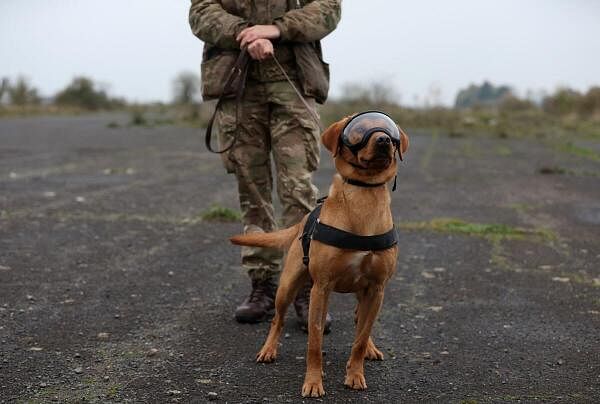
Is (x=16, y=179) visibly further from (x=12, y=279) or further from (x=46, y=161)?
(x=12, y=279)

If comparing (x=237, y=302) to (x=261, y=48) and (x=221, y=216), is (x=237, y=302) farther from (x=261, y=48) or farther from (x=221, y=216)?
(x=221, y=216)

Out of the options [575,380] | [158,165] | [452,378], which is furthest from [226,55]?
[158,165]

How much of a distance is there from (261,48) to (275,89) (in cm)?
35

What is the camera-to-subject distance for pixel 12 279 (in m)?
5.68

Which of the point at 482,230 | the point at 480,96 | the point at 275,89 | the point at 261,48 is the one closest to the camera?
the point at 261,48

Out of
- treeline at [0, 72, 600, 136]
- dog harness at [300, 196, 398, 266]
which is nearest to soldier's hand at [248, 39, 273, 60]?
dog harness at [300, 196, 398, 266]

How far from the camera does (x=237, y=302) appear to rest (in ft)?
17.5

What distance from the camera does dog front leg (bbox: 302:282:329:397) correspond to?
361 centimetres

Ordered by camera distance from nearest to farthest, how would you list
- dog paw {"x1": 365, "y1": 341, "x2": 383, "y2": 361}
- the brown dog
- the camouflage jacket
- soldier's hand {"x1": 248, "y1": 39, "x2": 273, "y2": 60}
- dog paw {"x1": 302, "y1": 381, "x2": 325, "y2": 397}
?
1. the brown dog
2. dog paw {"x1": 302, "y1": 381, "x2": 325, "y2": 397}
3. dog paw {"x1": 365, "y1": 341, "x2": 383, "y2": 361}
4. soldier's hand {"x1": 248, "y1": 39, "x2": 273, "y2": 60}
5. the camouflage jacket

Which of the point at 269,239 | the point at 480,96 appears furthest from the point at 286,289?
the point at 480,96

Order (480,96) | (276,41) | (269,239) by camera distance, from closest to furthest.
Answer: (269,239), (276,41), (480,96)

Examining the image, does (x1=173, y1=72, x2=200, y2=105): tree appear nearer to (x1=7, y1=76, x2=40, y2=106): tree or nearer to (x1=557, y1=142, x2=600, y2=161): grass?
(x1=7, y1=76, x2=40, y2=106): tree

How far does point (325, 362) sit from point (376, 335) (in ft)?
2.01

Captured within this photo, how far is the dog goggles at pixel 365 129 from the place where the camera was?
11.0 ft
